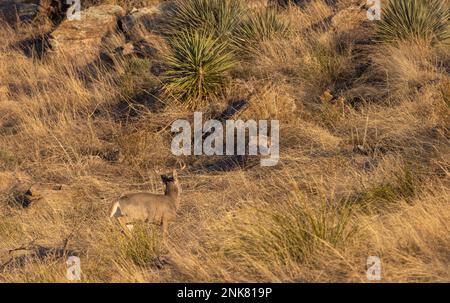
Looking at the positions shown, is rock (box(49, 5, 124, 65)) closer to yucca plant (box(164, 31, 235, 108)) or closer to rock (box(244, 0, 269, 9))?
rock (box(244, 0, 269, 9))

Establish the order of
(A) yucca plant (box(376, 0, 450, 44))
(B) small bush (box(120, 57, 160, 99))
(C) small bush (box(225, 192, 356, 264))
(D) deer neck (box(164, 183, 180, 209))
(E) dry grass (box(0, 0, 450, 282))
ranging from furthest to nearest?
(A) yucca plant (box(376, 0, 450, 44)) < (B) small bush (box(120, 57, 160, 99)) < (D) deer neck (box(164, 183, 180, 209)) < (E) dry grass (box(0, 0, 450, 282)) < (C) small bush (box(225, 192, 356, 264))

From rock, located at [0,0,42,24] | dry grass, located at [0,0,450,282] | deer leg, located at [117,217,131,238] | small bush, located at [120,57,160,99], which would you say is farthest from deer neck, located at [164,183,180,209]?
rock, located at [0,0,42,24]

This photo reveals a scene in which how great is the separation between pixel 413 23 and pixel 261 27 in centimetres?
274

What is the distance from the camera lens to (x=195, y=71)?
12828 millimetres

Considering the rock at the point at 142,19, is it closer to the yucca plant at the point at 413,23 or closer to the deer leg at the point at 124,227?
the yucca plant at the point at 413,23

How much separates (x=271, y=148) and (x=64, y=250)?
4010 millimetres

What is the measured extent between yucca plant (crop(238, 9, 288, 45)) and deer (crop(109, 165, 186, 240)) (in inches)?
278

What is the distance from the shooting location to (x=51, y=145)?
11703mm

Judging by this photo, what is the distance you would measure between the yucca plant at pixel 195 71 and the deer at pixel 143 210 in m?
4.85

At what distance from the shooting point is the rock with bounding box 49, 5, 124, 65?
16.7 meters

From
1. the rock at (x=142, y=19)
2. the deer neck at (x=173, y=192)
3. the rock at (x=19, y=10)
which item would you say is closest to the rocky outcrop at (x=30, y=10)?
the rock at (x=19, y=10)

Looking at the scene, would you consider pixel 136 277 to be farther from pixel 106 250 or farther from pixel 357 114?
pixel 357 114

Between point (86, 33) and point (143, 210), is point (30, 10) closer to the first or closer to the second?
point (86, 33)

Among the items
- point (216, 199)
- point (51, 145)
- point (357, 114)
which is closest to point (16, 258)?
point (216, 199)
